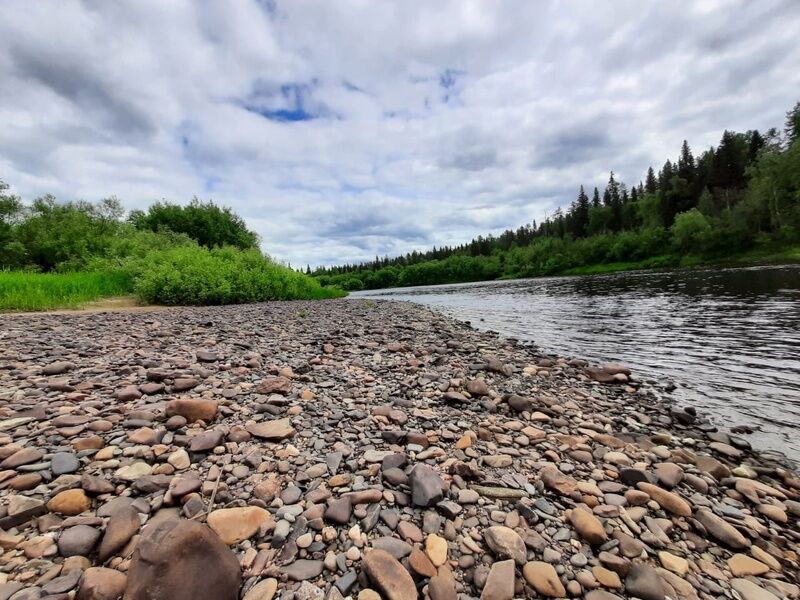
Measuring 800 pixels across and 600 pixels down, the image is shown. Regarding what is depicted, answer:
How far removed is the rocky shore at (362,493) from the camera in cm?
188

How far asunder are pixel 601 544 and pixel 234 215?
56359 millimetres

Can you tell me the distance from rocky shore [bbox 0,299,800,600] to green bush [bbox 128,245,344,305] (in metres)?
14.2

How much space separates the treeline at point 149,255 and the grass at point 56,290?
0.22 ft

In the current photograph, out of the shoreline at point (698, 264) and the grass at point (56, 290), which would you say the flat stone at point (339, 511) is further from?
the shoreline at point (698, 264)

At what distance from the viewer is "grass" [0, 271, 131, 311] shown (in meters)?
12.6

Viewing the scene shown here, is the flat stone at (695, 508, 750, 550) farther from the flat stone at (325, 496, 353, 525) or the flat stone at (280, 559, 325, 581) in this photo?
the flat stone at (280, 559, 325, 581)

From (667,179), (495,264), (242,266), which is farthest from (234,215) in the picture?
(667,179)

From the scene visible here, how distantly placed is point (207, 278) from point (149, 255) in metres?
4.38

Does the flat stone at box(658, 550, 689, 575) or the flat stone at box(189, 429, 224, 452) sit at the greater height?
the flat stone at box(189, 429, 224, 452)

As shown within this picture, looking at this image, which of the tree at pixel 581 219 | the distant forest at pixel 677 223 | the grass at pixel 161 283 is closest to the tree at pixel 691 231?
the distant forest at pixel 677 223

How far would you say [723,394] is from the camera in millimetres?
5531

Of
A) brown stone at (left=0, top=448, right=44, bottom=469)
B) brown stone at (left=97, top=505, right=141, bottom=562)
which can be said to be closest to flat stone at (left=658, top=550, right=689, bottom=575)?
brown stone at (left=97, top=505, right=141, bottom=562)

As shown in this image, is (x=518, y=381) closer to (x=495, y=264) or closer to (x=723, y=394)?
(x=723, y=394)

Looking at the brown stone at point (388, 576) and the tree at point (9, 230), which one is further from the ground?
the tree at point (9, 230)
